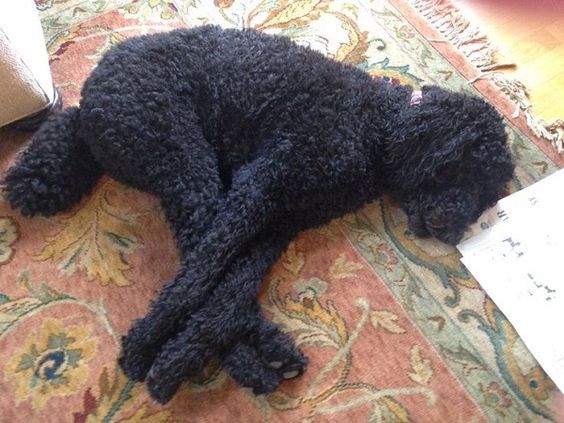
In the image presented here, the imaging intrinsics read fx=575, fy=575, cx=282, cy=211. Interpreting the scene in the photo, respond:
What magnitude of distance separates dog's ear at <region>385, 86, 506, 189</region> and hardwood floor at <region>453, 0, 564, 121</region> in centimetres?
32

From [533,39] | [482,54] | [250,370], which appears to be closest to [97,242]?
[250,370]

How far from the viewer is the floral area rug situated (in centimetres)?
94

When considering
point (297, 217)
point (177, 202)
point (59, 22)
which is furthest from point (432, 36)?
point (59, 22)

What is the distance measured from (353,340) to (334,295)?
0.09 meters

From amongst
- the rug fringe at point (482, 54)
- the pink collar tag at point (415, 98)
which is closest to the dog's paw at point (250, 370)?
the pink collar tag at point (415, 98)

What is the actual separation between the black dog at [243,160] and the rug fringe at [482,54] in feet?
0.83

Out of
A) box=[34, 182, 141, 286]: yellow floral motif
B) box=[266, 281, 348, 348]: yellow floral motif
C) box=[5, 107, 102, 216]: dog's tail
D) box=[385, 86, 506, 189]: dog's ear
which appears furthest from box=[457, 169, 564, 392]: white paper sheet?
Result: box=[5, 107, 102, 216]: dog's tail

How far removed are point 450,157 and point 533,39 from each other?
56 cm

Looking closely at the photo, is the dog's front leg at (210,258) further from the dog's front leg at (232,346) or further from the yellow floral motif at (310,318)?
the yellow floral motif at (310,318)

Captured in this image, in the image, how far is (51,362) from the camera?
3.18 feet

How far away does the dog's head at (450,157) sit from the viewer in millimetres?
996

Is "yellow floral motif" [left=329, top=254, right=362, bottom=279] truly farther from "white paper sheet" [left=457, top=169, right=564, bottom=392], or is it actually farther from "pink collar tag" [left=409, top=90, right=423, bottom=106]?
"pink collar tag" [left=409, top=90, right=423, bottom=106]

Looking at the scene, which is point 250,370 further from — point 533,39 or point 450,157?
point 533,39

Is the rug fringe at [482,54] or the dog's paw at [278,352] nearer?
the dog's paw at [278,352]
